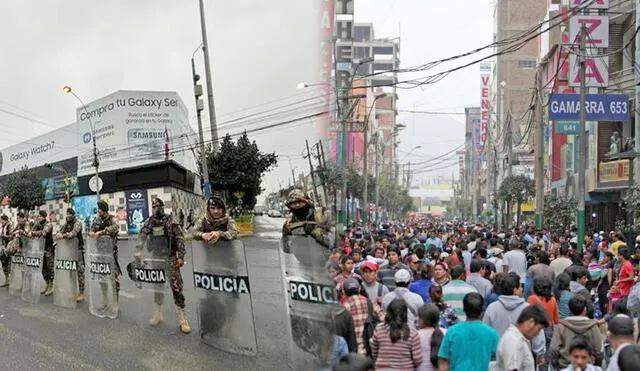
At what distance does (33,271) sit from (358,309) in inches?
316


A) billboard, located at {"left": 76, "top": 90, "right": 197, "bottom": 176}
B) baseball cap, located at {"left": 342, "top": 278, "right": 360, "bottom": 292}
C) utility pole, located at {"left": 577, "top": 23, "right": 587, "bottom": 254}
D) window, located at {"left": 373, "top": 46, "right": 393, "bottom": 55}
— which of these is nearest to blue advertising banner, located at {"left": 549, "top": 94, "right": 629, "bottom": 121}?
utility pole, located at {"left": 577, "top": 23, "right": 587, "bottom": 254}

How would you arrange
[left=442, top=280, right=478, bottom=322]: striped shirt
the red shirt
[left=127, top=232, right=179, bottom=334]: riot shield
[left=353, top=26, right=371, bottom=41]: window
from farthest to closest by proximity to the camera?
1. [left=353, top=26, right=371, bottom=41]: window
2. the red shirt
3. [left=127, top=232, right=179, bottom=334]: riot shield
4. [left=442, top=280, right=478, bottom=322]: striped shirt

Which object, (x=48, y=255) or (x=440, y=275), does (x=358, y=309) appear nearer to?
(x=440, y=275)

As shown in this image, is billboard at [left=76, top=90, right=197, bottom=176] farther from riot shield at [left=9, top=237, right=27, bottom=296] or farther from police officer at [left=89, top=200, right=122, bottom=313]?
police officer at [left=89, top=200, right=122, bottom=313]

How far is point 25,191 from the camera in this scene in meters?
52.5

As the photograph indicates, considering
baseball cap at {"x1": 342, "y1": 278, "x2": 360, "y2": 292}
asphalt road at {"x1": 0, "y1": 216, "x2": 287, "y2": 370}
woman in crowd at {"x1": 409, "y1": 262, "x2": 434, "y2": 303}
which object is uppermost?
baseball cap at {"x1": 342, "y1": 278, "x2": 360, "y2": 292}

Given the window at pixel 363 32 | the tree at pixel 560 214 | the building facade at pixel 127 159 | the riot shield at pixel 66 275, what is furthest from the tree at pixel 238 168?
the window at pixel 363 32

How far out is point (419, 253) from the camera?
33.9ft

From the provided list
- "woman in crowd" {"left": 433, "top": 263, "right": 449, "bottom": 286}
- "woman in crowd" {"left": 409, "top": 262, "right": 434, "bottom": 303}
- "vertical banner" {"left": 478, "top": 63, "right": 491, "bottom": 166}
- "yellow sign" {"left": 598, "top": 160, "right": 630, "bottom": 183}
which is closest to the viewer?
"woman in crowd" {"left": 409, "top": 262, "right": 434, "bottom": 303}

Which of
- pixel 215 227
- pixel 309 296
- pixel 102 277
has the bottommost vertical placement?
pixel 102 277

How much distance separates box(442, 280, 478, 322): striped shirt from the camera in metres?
6.72

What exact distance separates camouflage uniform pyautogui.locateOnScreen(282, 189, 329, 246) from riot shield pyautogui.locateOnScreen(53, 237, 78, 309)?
5805 millimetres

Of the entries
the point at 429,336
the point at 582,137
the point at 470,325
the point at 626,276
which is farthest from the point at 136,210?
the point at 470,325

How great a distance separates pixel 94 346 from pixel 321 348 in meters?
3.45
